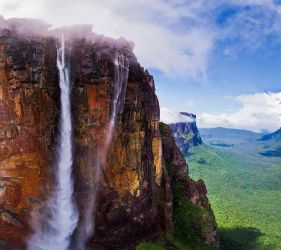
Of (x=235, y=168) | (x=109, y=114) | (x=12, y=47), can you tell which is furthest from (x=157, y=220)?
(x=235, y=168)

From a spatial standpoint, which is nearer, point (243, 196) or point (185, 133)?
point (243, 196)

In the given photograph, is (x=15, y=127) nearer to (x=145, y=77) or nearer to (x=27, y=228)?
(x=27, y=228)

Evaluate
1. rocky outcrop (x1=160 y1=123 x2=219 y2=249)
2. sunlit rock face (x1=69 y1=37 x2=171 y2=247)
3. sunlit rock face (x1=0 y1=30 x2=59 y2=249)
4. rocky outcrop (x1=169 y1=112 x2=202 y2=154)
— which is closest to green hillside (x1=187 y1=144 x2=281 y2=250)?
rocky outcrop (x1=169 y1=112 x2=202 y2=154)

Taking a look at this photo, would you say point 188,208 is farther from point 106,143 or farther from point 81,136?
point 81,136

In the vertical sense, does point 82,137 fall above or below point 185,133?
below

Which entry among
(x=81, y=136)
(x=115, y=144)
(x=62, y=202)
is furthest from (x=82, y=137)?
(x=62, y=202)

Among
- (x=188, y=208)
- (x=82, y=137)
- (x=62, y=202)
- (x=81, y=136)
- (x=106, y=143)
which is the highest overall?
(x=81, y=136)

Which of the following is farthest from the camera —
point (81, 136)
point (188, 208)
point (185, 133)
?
point (185, 133)

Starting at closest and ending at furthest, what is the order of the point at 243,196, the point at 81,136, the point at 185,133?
the point at 81,136, the point at 243,196, the point at 185,133
